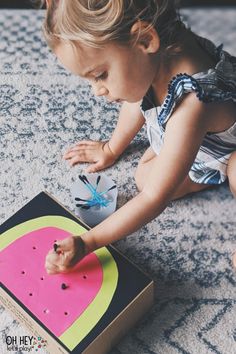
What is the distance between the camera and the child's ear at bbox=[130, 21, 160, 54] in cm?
77

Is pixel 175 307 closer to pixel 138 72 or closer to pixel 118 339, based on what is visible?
pixel 118 339

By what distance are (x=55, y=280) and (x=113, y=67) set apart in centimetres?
37

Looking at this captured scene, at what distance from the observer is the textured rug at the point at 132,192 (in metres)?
0.95

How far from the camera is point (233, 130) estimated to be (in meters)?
0.94

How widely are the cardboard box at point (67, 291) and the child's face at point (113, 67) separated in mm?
267

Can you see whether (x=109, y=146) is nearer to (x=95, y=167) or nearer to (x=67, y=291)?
(x=95, y=167)

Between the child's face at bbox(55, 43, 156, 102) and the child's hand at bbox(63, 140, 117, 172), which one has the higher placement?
the child's face at bbox(55, 43, 156, 102)

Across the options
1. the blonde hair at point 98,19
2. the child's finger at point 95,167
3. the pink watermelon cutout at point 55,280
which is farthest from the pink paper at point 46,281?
the blonde hair at point 98,19

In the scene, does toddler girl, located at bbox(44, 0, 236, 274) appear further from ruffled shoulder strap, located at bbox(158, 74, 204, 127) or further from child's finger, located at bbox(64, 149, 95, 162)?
child's finger, located at bbox(64, 149, 95, 162)

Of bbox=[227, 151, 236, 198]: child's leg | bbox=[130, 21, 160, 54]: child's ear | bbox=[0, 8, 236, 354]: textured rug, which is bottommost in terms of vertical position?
bbox=[0, 8, 236, 354]: textured rug

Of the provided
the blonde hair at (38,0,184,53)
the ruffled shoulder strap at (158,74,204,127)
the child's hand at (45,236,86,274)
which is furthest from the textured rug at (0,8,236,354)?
the blonde hair at (38,0,184,53)

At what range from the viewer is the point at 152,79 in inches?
34.7

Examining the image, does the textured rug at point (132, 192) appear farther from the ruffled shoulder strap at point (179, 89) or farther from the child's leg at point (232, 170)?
the ruffled shoulder strap at point (179, 89)

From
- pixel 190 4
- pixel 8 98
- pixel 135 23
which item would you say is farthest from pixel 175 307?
pixel 190 4
